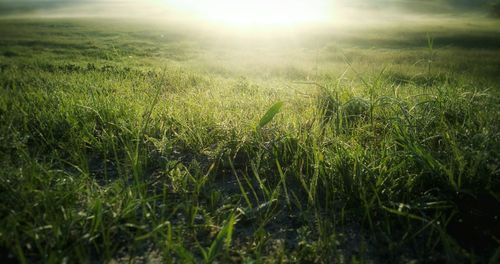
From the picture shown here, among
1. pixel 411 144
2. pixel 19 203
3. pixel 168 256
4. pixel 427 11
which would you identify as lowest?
pixel 168 256

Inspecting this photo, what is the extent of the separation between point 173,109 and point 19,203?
Answer: 2080 mm

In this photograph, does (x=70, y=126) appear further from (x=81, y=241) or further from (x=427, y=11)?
(x=427, y=11)

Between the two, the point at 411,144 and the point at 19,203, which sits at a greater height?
the point at 411,144

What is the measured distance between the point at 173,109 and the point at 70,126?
3.47 feet

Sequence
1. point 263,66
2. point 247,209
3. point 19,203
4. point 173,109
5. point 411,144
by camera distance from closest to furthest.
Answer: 1. point 19,203
2. point 247,209
3. point 411,144
4. point 173,109
5. point 263,66

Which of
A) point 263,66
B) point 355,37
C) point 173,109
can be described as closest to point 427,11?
point 355,37

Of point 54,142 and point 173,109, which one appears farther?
point 173,109

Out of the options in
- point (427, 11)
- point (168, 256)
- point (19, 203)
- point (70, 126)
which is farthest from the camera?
point (427, 11)

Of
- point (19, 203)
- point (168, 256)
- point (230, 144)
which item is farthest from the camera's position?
point (230, 144)

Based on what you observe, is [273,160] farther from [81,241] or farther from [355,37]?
[355,37]

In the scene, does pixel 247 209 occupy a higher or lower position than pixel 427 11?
lower

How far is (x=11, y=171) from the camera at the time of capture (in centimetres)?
226

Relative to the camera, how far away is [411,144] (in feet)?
8.04

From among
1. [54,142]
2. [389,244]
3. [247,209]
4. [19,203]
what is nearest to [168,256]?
[247,209]
